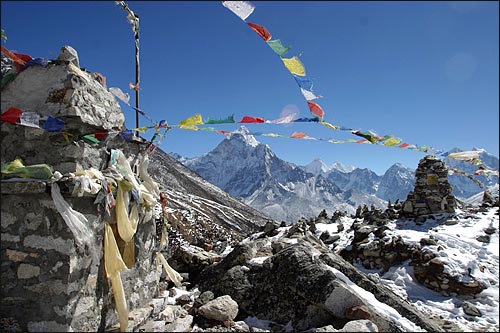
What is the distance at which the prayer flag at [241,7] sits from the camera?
17.4 feet

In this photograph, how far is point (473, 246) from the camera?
39.3 ft

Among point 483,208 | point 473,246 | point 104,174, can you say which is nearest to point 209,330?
point 104,174

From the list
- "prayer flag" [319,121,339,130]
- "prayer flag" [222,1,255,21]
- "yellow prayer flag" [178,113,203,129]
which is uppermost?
"prayer flag" [222,1,255,21]

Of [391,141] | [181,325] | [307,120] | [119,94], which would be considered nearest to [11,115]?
[119,94]

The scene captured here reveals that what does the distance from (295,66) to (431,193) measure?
43.5 ft

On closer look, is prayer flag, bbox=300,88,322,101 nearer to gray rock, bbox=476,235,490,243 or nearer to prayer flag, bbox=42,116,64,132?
prayer flag, bbox=42,116,64,132

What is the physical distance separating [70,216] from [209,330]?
299 centimetres

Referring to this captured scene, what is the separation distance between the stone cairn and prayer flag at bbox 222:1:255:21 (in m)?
14.1

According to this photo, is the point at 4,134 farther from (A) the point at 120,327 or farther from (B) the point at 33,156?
(A) the point at 120,327

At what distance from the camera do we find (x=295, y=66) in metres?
6.35

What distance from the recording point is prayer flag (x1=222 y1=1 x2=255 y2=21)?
209 inches

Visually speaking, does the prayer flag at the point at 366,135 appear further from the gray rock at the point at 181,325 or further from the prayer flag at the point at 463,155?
the prayer flag at the point at 463,155

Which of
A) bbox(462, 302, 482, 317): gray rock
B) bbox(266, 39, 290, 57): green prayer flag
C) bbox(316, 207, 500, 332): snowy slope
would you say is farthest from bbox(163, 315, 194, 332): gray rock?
bbox(462, 302, 482, 317): gray rock

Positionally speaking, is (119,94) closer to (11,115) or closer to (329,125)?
(11,115)
